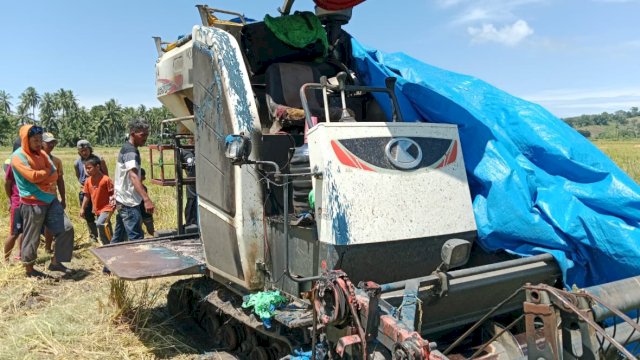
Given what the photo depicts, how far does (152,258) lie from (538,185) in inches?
124

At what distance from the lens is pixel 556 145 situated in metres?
3.74

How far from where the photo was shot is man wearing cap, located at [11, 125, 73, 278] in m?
6.31

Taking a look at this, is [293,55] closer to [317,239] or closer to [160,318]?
[317,239]

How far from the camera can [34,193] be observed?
21.0 ft

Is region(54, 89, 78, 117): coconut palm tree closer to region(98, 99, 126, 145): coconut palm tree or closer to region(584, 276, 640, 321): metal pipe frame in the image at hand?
region(98, 99, 126, 145): coconut palm tree

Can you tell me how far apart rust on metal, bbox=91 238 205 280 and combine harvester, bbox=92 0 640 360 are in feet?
0.09

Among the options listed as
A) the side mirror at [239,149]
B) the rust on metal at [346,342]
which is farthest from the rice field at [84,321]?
the rust on metal at [346,342]

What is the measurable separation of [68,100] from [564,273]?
322 ft

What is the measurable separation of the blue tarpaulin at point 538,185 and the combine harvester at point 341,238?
0.41ft

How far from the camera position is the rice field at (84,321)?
4426 millimetres

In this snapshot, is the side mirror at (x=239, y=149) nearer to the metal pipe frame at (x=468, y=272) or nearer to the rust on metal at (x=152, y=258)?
the metal pipe frame at (x=468, y=272)

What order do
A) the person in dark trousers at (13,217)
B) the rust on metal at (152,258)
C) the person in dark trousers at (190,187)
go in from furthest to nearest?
the person in dark trousers at (13,217) → the person in dark trousers at (190,187) → the rust on metal at (152,258)

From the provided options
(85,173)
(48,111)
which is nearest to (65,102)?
(48,111)

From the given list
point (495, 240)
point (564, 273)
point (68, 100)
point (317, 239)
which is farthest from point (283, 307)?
point (68, 100)
